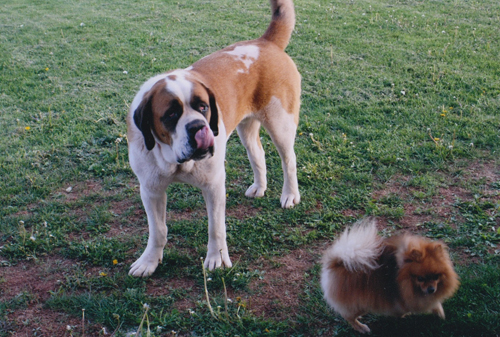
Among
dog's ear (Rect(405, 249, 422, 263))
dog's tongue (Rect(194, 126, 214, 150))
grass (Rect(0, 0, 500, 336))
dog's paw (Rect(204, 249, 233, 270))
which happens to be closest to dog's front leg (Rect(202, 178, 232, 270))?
dog's paw (Rect(204, 249, 233, 270))

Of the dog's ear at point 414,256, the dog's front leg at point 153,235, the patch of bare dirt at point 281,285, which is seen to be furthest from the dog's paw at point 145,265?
the dog's ear at point 414,256

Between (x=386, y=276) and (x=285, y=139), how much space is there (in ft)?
6.56

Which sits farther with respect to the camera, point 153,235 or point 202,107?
point 153,235

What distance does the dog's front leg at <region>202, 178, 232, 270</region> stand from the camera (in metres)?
3.79

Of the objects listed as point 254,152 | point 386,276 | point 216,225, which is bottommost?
point 216,225

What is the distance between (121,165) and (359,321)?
3462mm

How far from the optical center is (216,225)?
390 cm

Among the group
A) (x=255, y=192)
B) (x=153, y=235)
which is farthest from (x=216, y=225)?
(x=255, y=192)

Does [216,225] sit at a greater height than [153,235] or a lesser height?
greater

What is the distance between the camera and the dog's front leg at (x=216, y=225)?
3793 millimetres

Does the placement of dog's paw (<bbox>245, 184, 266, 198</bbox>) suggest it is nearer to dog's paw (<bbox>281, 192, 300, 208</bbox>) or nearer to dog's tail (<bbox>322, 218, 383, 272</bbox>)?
dog's paw (<bbox>281, 192, 300, 208</bbox>)

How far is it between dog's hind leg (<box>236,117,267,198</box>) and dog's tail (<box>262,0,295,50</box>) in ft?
2.79

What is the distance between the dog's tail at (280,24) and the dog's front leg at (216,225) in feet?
5.83

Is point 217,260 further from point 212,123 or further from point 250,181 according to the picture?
point 250,181
